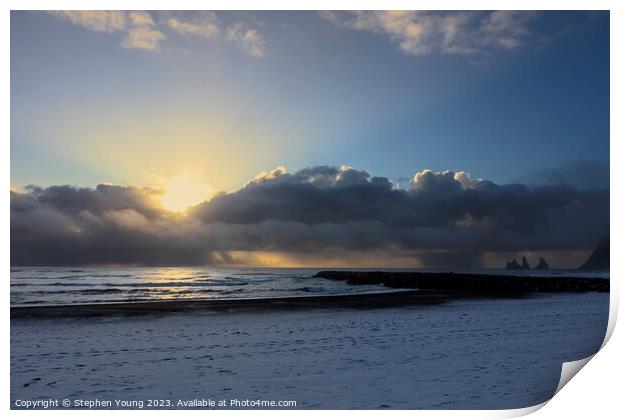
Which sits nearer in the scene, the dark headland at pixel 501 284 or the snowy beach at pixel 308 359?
the snowy beach at pixel 308 359

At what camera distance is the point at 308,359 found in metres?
6.45

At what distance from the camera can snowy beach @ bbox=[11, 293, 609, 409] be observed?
5.52 meters

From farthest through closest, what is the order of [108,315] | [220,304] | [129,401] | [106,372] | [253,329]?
[220,304]
[108,315]
[253,329]
[106,372]
[129,401]

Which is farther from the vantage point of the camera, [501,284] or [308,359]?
[501,284]

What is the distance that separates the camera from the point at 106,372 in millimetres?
6117

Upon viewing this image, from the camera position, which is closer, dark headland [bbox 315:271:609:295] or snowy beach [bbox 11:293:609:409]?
snowy beach [bbox 11:293:609:409]

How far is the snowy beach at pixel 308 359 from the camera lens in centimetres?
552
